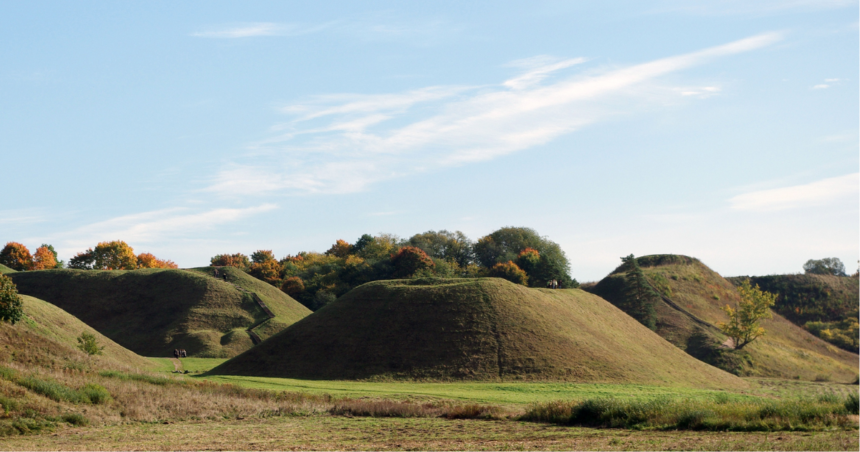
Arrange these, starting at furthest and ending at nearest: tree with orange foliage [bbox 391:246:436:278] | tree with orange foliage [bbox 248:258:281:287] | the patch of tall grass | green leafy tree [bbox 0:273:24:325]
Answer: tree with orange foliage [bbox 248:258:281:287]
tree with orange foliage [bbox 391:246:436:278]
green leafy tree [bbox 0:273:24:325]
the patch of tall grass

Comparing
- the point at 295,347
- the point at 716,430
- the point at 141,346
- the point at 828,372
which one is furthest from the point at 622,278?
the point at 716,430

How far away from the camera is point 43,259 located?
118000 mm

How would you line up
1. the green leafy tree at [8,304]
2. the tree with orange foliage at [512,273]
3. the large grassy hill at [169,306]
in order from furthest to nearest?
the tree with orange foliage at [512,273], the large grassy hill at [169,306], the green leafy tree at [8,304]

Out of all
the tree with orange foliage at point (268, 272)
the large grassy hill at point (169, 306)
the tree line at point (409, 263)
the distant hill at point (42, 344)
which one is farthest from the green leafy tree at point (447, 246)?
the distant hill at point (42, 344)

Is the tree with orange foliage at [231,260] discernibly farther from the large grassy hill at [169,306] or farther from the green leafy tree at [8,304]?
the green leafy tree at [8,304]

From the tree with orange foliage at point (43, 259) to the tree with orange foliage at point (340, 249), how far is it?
52.1 m

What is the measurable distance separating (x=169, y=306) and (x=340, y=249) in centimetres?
5565

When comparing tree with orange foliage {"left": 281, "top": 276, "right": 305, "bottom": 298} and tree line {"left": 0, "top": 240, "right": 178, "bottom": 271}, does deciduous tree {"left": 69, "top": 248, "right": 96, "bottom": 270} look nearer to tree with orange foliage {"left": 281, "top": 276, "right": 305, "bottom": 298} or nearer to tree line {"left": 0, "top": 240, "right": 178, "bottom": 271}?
tree line {"left": 0, "top": 240, "right": 178, "bottom": 271}

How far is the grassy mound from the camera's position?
1898 inches

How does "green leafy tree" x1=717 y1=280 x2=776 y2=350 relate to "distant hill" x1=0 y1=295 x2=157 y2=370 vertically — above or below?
above

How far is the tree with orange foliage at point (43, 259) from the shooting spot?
116875 mm

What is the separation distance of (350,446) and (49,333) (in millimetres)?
29459

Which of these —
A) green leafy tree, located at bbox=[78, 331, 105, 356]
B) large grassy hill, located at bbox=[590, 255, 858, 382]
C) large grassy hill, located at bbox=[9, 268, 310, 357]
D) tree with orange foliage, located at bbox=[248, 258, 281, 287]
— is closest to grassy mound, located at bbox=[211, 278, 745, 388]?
green leafy tree, located at bbox=[78, 331, 105, 356]

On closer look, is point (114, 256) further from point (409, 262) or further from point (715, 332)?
point (715, 332)
